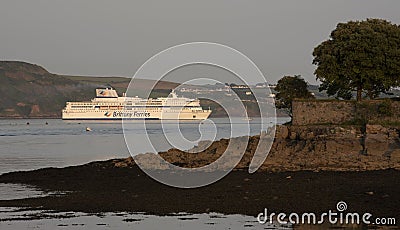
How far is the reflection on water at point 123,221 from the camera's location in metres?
18.0

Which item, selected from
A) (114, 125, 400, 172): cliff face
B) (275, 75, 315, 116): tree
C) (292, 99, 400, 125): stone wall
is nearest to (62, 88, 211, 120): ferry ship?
(275, 75, 315, 116): tree

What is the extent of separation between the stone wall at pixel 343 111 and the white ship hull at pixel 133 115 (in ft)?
370

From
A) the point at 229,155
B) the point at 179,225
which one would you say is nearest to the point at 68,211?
the point at 179,225

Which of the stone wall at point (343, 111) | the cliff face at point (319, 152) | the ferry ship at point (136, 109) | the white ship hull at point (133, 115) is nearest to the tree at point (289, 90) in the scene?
the stone wall at point (343, 111)

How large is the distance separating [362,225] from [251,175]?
31.8 feet

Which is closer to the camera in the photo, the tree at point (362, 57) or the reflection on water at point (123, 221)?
the reflection on water at point (123, 221)

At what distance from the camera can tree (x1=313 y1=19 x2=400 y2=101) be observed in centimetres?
3641

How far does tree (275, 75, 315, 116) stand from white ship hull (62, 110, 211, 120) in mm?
101360

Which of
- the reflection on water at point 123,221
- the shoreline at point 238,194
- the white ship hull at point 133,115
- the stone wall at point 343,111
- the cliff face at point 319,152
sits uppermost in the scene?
the white ship hull at point 133,115

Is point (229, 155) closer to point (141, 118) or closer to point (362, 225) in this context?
point (362, 225)

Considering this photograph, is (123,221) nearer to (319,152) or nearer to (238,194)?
(238,194)

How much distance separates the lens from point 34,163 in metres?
40.1

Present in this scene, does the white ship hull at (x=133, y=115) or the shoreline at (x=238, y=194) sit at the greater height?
the white ship hull at (x=133, y=115)

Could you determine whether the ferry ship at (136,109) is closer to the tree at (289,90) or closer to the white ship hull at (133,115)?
the white ship hull at (133,115)
